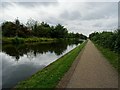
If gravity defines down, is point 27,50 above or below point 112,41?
below

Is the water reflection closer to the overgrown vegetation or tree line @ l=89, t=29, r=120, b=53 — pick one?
tree line @ l=89, t=29, r=120, b=53

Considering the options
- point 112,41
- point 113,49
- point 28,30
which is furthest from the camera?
point 28,30

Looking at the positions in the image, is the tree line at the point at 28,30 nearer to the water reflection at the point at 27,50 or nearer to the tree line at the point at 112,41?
the water reflection at the point at 27,50

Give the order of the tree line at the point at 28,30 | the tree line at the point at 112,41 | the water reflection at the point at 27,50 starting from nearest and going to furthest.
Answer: the tree line at the point at 112,41
the water reflection at the point at 27,50
the tree line at the point at 28,30

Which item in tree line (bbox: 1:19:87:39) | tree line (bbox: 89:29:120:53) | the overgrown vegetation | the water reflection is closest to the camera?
the overgrown vegetation

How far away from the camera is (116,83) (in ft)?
31.2

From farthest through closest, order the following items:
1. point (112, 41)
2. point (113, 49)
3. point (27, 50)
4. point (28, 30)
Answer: point (28, 30) < point (27, 50) < point (112, 41) < point (113, 49)

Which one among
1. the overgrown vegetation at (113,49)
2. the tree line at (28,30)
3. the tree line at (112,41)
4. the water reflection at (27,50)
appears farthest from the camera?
the tree line at (28,30)

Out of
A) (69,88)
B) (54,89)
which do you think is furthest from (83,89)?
(54,89)

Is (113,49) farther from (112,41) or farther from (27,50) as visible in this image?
(27,50)

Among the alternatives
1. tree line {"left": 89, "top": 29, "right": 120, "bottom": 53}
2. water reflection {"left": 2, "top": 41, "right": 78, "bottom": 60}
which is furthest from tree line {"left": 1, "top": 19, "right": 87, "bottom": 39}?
tree line {"left": 89, "top": 29, "right": 120, "bottom": 53}

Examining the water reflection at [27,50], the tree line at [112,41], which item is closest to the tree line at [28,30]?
the water reflection at [27,50]

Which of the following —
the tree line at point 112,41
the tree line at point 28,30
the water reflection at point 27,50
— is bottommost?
the water reflection at point 27,50

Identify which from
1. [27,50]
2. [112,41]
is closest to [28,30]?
[27,50]
